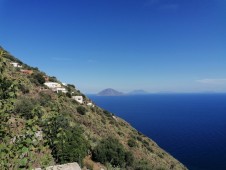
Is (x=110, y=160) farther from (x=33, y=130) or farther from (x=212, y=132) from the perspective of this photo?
(x=212, y=132)

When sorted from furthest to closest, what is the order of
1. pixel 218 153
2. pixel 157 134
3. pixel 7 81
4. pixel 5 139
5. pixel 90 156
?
pixel 157 134 → pixel 218 153 → pixel 90 156 → pixel 7 81 → pixel 5 139

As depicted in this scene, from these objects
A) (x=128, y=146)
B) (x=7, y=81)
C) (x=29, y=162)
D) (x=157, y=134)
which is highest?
(x=7, y=81)

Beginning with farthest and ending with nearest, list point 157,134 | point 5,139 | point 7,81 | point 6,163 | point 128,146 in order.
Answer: point 157,134 → point 128,146 → point 7,81 → point 5,139 → point 6,163

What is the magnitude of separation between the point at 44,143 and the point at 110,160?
20518mm

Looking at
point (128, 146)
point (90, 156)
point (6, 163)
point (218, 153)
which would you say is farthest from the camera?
point (218, 153)

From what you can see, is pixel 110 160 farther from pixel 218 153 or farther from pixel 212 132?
pixel 212 132

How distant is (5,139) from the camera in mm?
4746

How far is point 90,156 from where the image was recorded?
23.8 metres

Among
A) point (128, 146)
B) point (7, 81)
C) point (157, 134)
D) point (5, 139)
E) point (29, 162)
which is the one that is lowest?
point (157, 134)

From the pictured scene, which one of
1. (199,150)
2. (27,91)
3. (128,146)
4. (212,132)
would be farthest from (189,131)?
(27,91)

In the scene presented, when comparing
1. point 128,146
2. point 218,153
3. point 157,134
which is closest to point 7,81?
point 128,146

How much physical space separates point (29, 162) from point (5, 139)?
0.66 metres

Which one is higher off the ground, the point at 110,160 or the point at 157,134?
the point at 110,160

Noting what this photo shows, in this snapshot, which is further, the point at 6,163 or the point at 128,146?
the point at 128,146
